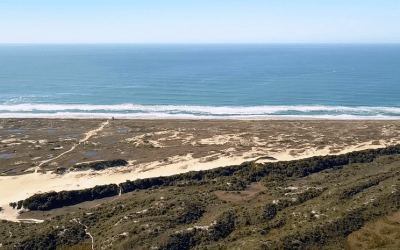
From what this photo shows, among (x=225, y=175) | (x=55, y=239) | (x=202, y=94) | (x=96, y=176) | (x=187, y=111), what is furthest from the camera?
(x=202, y=94)

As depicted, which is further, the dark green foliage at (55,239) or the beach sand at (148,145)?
the beach sand at (148,145)

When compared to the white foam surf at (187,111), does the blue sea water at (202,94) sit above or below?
above

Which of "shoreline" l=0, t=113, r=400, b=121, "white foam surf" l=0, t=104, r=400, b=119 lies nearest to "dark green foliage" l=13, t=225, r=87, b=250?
"shoreline" l=0, t=113, r=400, b=121

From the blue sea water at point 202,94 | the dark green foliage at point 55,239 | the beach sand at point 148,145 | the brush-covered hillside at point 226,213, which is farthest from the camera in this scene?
the blue sea water at point 202,94

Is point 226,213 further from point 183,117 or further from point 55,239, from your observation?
point 183,117

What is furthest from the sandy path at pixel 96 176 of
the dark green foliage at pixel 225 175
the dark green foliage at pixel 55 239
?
the dark green foliage at pixel 55 239

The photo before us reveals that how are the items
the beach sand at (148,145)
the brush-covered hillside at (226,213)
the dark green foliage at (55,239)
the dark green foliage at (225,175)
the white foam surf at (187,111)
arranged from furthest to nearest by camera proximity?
the white foam surf at (187,111) → the beach sand at (148,145) → the dark green foliage at (225,175) → the dark green foliage at (55,239) → the brush-covered hillside at (226,213)

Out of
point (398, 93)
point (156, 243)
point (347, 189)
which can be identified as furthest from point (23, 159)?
point (398, 93)

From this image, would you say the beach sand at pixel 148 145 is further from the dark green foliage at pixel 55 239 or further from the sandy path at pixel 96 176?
the dark green foliage at pixel 55 239

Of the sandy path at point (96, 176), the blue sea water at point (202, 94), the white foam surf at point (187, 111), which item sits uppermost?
the blue sea water at point (202, 94)

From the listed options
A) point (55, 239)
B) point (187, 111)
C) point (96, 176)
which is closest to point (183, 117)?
point (187, 111)
